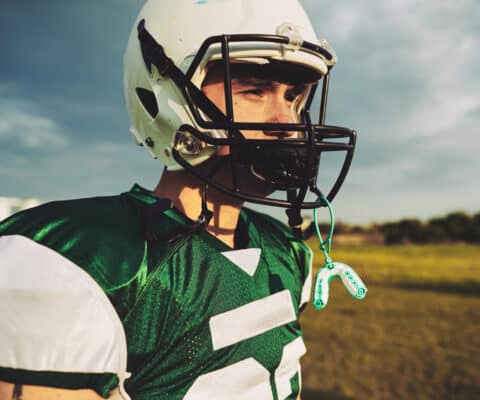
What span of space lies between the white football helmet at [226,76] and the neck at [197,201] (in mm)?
56

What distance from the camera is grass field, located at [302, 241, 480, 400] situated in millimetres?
4156

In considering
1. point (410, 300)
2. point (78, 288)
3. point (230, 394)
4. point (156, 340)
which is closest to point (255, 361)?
point (230, 394)

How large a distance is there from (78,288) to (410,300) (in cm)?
→ 951

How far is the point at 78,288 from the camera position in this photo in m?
1.06

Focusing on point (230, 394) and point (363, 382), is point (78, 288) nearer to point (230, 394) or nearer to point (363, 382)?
point (230, 394)

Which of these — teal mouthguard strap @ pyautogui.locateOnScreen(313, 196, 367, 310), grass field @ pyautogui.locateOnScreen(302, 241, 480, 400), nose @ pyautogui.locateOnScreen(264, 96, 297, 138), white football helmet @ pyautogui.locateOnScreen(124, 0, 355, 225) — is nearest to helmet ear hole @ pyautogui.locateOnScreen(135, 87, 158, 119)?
white football helmet @ pyautogui.locateOnScreen(124, 0, 355, 225)

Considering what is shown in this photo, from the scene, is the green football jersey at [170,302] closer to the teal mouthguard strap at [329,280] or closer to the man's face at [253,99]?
the teal mouthguard strap at [329,280]

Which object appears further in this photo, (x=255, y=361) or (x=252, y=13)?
(x=252, y=13)

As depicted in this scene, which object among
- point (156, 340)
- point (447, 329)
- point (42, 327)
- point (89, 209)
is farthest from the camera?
point (447, 329)

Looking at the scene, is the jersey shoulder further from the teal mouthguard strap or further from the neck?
the teal mouthguard strap

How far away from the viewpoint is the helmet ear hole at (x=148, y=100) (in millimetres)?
1562

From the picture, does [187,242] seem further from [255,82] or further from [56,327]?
[255,82]

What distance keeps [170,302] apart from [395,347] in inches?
200

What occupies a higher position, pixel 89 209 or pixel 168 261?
pixel 89 209
